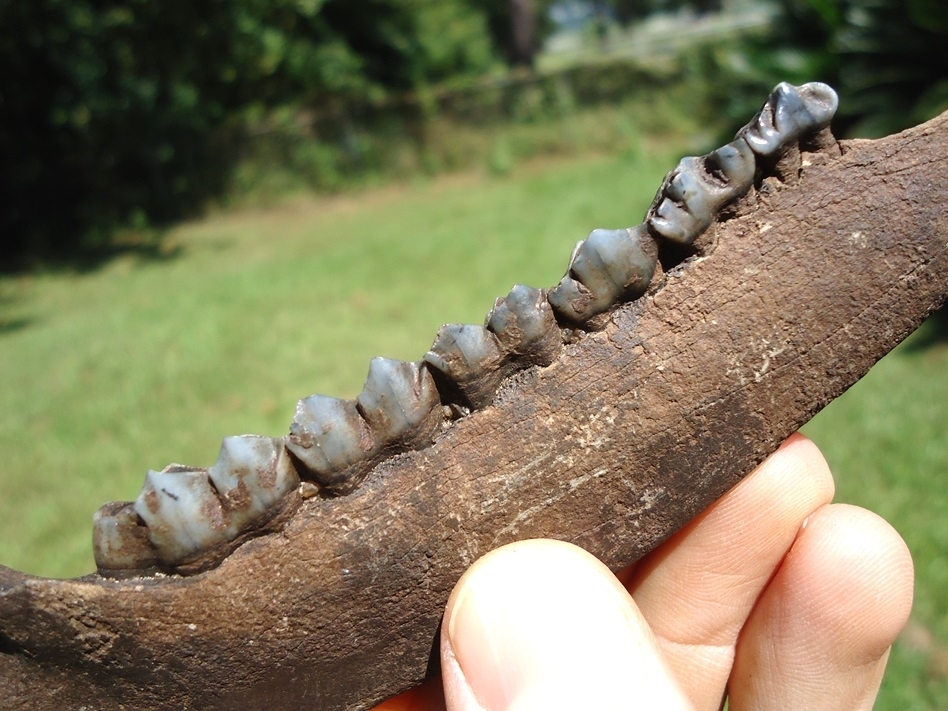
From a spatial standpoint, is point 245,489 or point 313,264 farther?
point 313,264

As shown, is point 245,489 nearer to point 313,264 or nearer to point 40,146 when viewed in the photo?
point 313,264

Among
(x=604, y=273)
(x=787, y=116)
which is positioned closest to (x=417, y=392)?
(x=604, y=273)

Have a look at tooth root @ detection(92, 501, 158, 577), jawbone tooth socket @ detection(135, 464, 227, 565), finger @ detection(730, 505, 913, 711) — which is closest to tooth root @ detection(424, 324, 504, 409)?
jawbone tooth socket @ detection(135, 464, 227, 565)

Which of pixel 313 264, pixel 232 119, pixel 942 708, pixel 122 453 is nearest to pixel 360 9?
pixel 232 119

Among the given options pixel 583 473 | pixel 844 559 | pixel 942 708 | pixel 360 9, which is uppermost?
pixel 360 9

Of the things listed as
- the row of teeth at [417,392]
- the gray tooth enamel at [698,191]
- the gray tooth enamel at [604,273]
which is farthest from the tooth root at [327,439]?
the gray tooth enamel at [698,191]

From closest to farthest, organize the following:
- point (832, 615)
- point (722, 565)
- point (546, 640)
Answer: point (546, 640), point (832, 615), point (722, 565)

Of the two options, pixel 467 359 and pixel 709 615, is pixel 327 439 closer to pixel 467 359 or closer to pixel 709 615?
pixel 467 359

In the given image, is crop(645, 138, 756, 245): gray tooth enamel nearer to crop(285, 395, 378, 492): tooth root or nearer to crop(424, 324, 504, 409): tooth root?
crop(424, 324, 504, 409): tooth root
